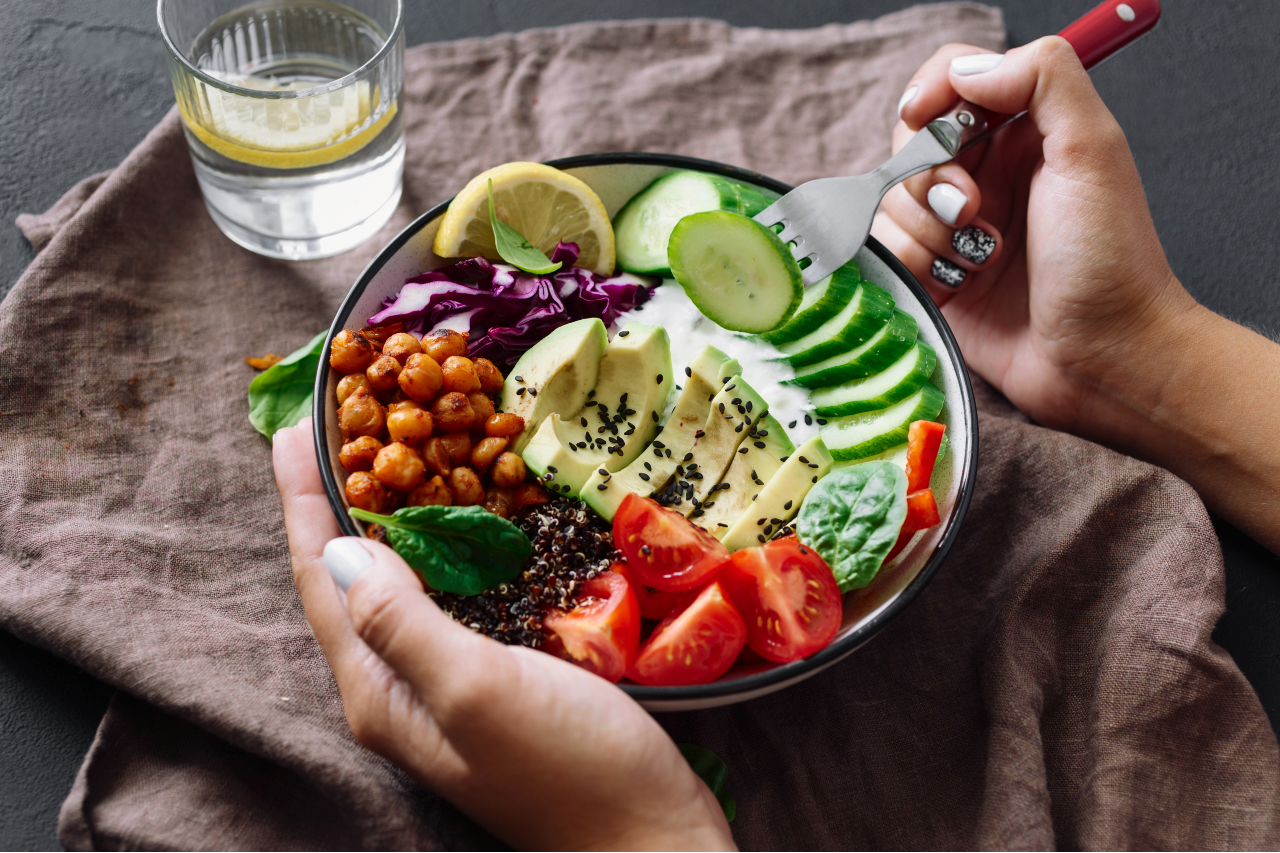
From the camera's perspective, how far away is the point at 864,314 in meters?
2.46

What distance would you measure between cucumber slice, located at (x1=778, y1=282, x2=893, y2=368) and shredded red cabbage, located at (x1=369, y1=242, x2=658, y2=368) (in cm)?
52

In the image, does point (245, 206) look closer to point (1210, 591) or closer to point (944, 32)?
point (944, 32)

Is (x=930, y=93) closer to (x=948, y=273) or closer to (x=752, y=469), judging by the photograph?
(x=948, y=273)

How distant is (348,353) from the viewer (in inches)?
90.4

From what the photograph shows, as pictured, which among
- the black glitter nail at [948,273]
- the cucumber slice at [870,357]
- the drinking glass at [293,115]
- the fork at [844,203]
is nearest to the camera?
the cucumber slice at [870,357]

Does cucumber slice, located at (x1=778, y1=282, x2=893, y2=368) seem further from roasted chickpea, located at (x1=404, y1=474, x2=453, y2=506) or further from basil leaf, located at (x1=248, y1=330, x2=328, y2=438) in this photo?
basil leaf, located at (x1=248, y1=330, x2=328, y2=438)

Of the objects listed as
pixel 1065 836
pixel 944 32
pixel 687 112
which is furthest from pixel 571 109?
pixel 1065 836

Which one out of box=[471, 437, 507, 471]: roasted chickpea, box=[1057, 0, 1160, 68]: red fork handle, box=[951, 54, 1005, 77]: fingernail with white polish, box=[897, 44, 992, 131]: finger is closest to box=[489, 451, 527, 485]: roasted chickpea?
box=[471, 437, 507, 471]: roasted chickpea

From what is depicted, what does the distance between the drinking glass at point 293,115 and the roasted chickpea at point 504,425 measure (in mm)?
1068

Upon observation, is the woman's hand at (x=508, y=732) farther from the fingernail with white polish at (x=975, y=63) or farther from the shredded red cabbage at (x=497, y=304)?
the fingernail with white polish at (x=975, y=63)

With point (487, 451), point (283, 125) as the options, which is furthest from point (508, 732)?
point (283, 125)

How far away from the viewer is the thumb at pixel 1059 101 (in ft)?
8.67

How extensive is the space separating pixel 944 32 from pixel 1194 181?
1053 millimetres

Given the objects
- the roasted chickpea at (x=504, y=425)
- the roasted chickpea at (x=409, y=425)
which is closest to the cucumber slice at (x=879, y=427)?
the roasted chickpea at (x=504, y=425)
